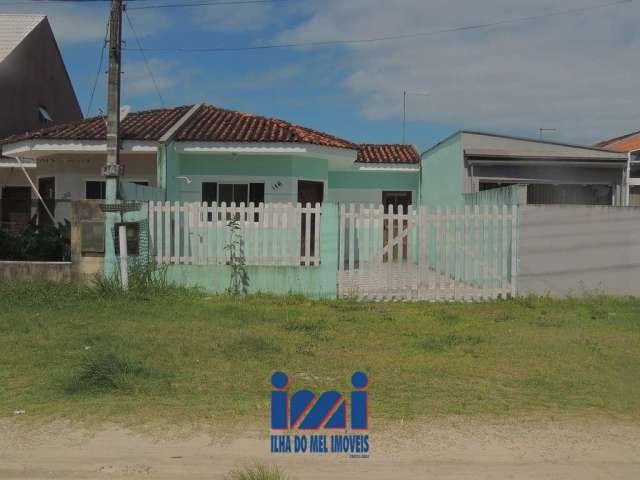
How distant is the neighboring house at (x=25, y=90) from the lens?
16.7m

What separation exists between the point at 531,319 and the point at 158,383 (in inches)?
217

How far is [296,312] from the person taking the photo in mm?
8992

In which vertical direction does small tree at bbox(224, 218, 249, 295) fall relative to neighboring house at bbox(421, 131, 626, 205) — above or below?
below

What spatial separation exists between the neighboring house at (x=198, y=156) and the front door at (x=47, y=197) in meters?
0.20

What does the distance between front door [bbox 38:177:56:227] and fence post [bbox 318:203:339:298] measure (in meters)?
7.11

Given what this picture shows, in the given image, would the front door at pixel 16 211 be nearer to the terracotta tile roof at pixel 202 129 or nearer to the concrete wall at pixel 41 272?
the terracotta tile roof at pixel 202 129

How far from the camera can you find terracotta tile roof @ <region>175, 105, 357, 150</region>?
43.7 ft

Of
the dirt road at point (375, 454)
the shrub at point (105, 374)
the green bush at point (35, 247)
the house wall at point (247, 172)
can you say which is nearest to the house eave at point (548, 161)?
the house wall at point (247, 172)

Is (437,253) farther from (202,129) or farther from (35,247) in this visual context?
(35,247)

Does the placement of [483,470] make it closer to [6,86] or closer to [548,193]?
[548,193]

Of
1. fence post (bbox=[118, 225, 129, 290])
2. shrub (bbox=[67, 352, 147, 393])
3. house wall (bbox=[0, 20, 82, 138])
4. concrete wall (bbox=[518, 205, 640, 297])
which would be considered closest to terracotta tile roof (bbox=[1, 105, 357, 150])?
fence post (bbox=[118, 225, 129, 290])

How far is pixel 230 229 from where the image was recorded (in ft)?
32.7

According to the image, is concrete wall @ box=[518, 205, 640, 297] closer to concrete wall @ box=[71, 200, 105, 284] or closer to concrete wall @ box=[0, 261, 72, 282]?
concrete wall @ box=[71, 200, 105, 284]

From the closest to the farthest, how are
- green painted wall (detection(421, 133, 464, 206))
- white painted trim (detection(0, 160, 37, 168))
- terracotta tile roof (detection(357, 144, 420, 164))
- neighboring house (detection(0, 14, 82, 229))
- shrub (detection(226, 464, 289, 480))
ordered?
shrub (detection(226, 464, 289, 480)), green painted wall (detection(421, 133, 464, 206)), white painted trim (detection(0, 160, 37, 168)), neighboring house (detection(0, 14, 82, 229)), terracotta tile roof (detection(357, 144, 420, 164))
